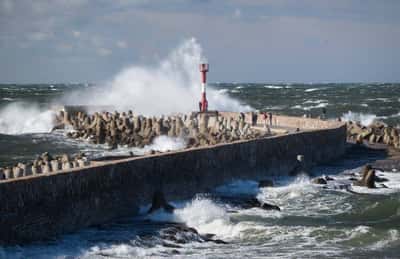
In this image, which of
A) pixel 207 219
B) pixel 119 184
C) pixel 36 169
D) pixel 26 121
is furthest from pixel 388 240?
pixel 26 121

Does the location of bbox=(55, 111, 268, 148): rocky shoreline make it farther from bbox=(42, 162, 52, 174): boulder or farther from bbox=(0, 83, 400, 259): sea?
bbox=(42, 162, 52, 174): boulder

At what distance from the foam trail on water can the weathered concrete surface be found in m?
21.1

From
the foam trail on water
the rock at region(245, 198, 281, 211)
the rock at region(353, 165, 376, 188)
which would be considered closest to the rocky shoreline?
the rock at region(353, 165, 376, 188)

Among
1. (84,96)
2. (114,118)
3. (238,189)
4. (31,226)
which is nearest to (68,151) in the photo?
(114,118)

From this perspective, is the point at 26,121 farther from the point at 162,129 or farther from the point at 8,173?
the point at 8,173

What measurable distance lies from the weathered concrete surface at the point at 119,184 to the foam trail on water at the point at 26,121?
69.3 feet

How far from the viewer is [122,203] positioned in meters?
14.1

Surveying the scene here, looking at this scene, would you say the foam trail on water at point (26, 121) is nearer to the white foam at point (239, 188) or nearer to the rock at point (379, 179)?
the white foam at point (239, 188)

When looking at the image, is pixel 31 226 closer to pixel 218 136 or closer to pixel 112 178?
pixel 112 178

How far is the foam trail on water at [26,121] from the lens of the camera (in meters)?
39.5

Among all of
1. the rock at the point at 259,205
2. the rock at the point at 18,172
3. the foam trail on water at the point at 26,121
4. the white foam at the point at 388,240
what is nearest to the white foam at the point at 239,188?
the rock at the point at 259,205

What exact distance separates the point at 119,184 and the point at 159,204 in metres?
0.94

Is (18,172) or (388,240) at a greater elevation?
(18,172)

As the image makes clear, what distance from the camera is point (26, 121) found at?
4219 centimetres
